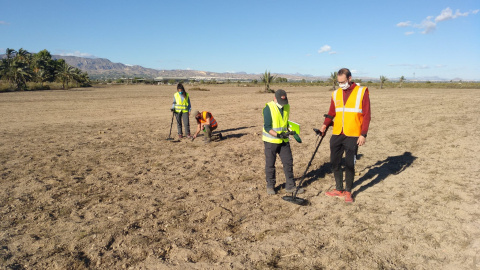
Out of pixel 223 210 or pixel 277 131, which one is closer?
pixel 223 210

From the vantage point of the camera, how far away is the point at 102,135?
10.5 m

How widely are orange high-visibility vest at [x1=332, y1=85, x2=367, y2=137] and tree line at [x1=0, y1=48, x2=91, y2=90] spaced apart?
154 feet

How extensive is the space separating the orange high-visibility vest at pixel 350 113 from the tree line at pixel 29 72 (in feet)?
154

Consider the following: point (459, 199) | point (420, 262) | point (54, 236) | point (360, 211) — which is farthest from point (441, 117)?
point (54, 236)

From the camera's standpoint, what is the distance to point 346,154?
4883 millimetres

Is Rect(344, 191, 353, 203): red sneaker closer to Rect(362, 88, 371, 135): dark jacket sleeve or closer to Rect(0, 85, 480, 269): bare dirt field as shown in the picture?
Rect(0, 85, 480, 269): bare dirt field

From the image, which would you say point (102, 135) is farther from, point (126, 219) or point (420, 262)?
point (420, 262)

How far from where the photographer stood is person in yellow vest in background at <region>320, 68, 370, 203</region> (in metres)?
4.54

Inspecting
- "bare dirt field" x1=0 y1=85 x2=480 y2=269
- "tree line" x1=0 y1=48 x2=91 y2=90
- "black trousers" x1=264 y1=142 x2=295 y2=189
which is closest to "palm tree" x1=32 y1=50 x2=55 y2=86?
"tree line" x1=0 y1=48 x2=91 y2=90

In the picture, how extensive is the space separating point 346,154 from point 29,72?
53.7 m

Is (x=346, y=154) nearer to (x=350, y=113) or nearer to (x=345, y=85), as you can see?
(x=350, y=113)

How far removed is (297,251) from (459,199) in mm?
3310

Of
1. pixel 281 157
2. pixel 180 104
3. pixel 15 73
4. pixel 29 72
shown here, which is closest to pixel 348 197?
pixel 281 157

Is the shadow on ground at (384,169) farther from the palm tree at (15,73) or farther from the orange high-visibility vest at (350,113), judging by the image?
the palm tree at (15,73)
